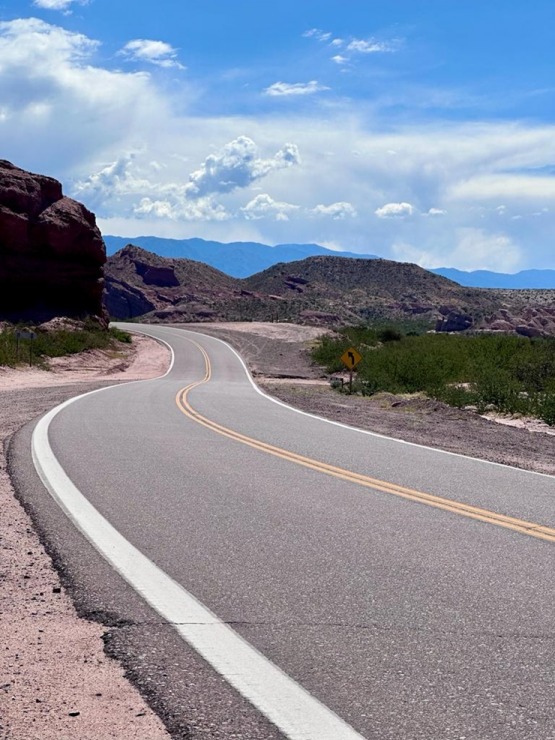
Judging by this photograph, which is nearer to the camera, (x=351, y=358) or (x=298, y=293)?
(x=351, y=358)

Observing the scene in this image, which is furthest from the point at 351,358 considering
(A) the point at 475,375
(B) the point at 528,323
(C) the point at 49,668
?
(B) the point at 528,323

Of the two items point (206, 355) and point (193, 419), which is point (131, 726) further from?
point (206, 355)

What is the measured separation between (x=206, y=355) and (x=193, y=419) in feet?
124

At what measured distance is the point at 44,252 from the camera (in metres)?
55.3

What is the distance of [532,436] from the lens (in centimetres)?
1702

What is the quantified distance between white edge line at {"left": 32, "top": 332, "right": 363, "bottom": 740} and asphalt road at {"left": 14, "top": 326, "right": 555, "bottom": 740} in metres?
0.04

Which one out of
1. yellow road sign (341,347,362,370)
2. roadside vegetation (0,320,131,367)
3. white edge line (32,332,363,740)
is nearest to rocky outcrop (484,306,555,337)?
roadside vegetation (0,320,131,367)

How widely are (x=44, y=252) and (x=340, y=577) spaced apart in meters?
52.5

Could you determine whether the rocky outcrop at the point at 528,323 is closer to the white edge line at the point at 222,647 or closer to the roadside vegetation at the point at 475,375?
the roadside vegetation at the point at 475,375

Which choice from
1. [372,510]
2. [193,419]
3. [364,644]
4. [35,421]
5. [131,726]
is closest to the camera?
[131,726]

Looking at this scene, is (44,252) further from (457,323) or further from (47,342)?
(457,323)

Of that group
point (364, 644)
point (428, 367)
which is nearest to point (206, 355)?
point (428, 367)

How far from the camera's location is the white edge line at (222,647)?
365 cm

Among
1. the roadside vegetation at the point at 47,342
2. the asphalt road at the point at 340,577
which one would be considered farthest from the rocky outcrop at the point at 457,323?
the asphalt road at the point at 340,577
